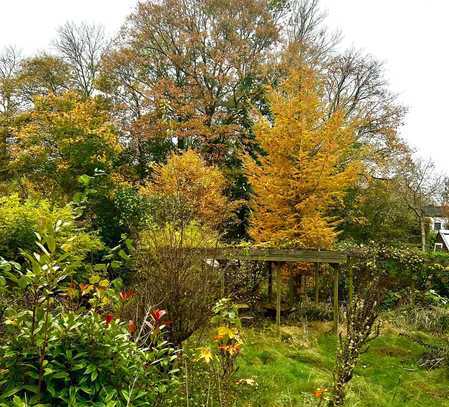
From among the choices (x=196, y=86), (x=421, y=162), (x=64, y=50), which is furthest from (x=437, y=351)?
(x=64, y=50)

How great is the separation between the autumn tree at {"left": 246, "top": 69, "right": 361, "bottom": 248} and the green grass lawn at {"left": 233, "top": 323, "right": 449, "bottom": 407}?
247 centimetres

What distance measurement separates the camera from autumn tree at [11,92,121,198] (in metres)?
14.5

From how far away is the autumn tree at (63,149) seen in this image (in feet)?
47.6

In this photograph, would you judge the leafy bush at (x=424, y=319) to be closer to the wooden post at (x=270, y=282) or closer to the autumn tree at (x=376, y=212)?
the wooden post at (x=270, y=282)

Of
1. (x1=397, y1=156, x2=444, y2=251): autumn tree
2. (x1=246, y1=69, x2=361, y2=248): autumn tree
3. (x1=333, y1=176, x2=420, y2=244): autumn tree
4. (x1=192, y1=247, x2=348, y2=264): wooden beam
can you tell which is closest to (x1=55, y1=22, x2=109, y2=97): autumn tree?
(x1=333, y1=176, x2=420, y2=244): autumn tree

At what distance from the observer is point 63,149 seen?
14.6 meters

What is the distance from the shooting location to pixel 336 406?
A: 2162 millimetres

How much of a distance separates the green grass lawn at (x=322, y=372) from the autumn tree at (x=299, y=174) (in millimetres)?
2472

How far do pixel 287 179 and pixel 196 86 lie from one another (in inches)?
381

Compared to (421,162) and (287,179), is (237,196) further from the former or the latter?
(421,162)

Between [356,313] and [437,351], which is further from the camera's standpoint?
[437,351]

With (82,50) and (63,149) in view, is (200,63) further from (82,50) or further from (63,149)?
(63,149)

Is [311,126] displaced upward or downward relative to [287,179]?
upward

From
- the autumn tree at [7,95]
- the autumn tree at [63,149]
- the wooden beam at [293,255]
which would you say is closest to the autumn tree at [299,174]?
the wooden beam at [293,255]
